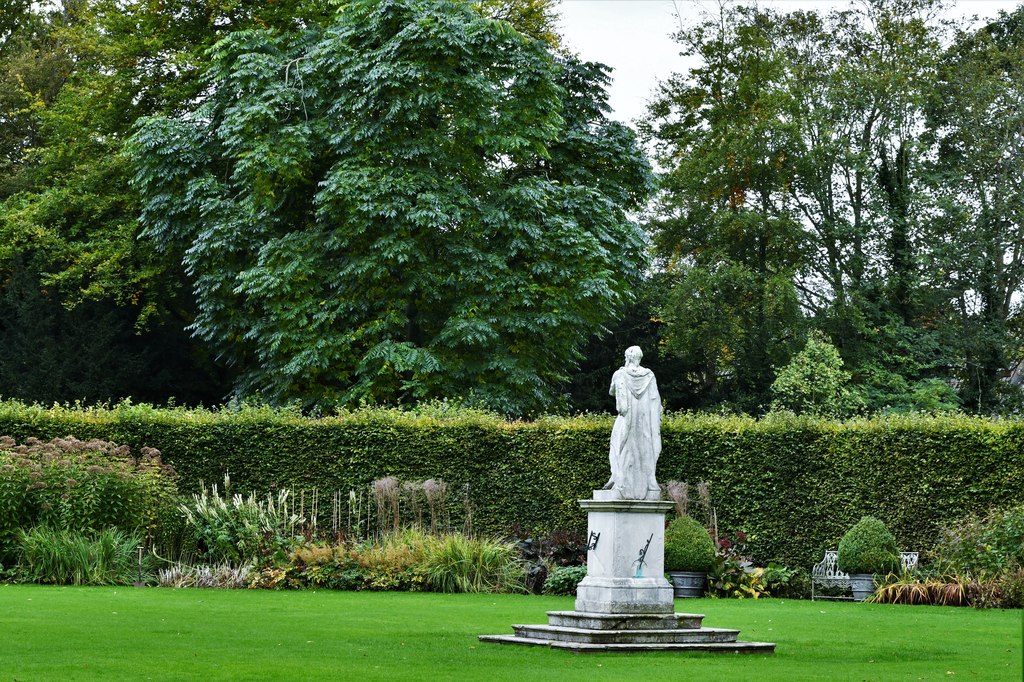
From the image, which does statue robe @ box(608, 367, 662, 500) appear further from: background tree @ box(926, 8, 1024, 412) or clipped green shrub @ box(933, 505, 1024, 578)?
background tree @ box(926, 8, 1024, 412)

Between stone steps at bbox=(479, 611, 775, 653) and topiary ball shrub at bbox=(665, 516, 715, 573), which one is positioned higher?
topiary ball shrub at bbox=(665, 516, 715, 573)

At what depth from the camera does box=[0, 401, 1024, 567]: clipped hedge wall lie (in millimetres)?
19844

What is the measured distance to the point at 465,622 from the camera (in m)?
14.3

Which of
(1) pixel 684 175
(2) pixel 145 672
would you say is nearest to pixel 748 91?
(1) pixel 684 175

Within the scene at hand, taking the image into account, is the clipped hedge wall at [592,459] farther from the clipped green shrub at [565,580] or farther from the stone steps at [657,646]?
the stone steps at [657,646]

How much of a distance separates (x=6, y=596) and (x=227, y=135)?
13.0 m

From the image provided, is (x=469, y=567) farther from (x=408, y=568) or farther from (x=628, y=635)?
(x=628, y=635)

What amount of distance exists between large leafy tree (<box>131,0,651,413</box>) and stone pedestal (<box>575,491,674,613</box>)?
12.4 metres

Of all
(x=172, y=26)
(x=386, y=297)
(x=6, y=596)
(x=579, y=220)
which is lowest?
(x=6, y=596)

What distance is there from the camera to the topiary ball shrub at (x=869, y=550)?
1900 cm

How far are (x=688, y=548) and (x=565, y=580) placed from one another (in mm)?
1920

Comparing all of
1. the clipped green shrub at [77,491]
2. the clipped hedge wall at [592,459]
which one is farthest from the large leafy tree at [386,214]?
the clipped green shrub at [77,491]

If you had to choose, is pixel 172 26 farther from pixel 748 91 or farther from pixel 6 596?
pixel 6 596

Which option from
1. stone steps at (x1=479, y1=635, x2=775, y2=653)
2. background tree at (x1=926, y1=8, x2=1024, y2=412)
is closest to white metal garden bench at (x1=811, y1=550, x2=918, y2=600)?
stone steps at (x1=479, y1=635, x2=775, y2=653)
